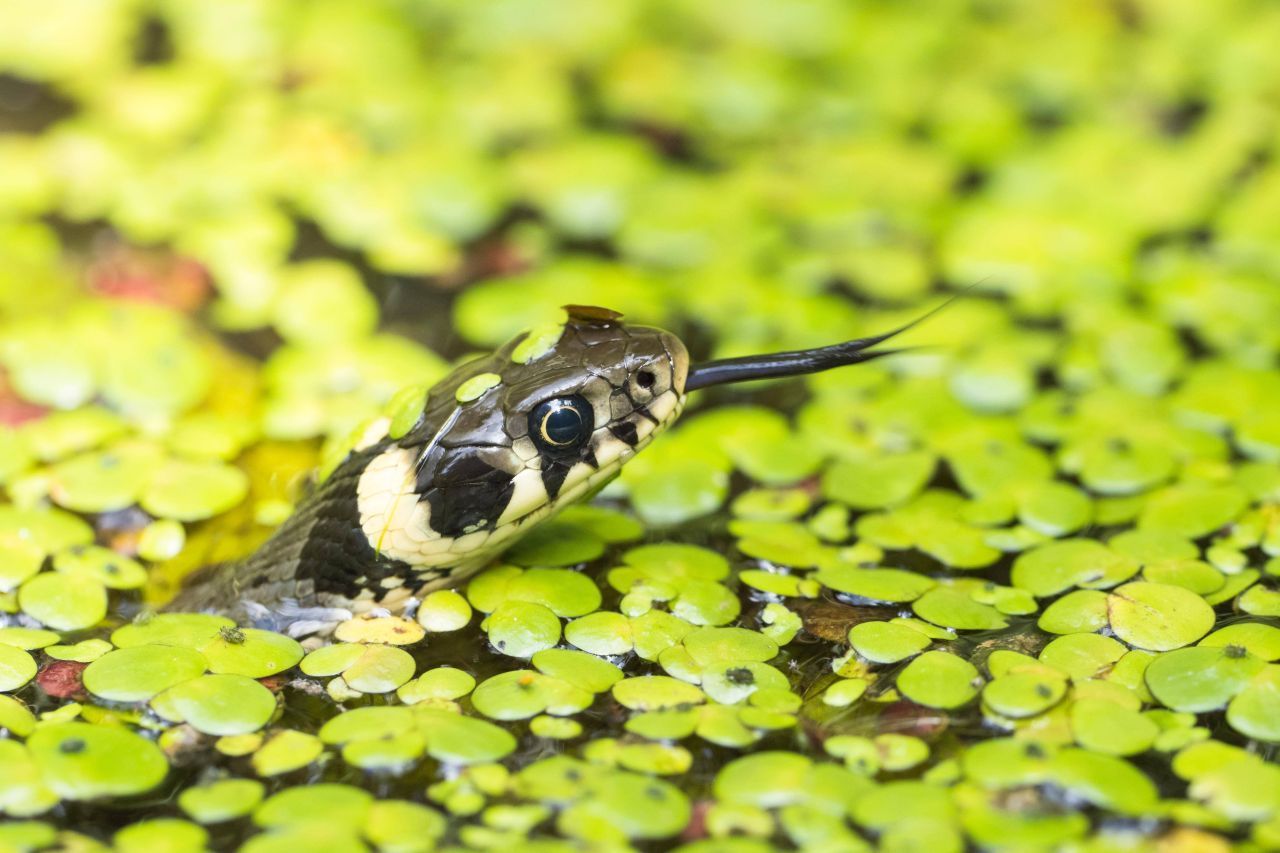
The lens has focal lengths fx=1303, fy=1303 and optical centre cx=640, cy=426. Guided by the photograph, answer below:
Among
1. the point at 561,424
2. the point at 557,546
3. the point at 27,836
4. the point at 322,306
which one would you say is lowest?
the point at 27,836

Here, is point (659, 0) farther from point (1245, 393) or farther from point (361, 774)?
point (361, 774)

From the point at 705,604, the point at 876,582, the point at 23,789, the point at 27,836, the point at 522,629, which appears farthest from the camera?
the point at 876,582

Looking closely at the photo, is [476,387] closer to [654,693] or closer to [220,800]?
[654,693]

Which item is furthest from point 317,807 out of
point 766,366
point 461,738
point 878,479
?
point 878,479

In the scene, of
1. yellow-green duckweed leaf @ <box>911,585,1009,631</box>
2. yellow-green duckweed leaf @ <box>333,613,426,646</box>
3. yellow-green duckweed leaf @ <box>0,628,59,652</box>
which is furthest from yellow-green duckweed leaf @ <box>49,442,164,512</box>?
yellow-green duckweed leaf @ <box>911,585,1009,631</box>

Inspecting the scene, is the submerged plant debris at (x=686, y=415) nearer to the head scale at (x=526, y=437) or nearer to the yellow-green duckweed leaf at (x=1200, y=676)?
the yellow-green duckweed leaf at (x=1200, y=676)

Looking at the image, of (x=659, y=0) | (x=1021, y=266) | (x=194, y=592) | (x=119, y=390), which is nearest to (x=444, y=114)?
(x=659, y=0)
